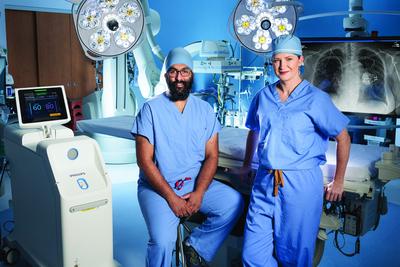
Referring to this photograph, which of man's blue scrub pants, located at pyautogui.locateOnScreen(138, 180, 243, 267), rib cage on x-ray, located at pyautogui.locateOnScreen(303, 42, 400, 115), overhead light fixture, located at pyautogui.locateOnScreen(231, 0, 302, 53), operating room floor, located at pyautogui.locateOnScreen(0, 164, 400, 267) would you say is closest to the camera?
man's blue scrub pants, located at pyautogui.locateOnScreen(138, 180, 243, 267)

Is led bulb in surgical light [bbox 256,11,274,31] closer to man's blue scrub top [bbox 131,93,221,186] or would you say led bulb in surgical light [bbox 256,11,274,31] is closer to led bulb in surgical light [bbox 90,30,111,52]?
man's blue scrub top [bbox 131,93,221,186]

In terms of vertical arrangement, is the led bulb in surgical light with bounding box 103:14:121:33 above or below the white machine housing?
above

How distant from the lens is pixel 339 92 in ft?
12.1

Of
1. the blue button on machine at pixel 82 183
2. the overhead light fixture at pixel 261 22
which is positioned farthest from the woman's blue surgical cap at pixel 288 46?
the blue button on machine at pixel 82 183

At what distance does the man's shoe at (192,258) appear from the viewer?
235 centimetres

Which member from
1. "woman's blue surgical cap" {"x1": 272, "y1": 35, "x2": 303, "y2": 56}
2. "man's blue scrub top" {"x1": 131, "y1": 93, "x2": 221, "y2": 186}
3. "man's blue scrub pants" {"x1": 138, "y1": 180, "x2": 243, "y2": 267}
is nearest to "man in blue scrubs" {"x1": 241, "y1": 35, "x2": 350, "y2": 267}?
"woman's blue surgical cap" {"x1": 272, "y1": 35, "x2": 303, "y2": 56}

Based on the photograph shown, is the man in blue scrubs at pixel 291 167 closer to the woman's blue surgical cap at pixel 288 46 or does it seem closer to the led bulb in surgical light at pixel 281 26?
the woman's blue surgical cap at pixel 288 46

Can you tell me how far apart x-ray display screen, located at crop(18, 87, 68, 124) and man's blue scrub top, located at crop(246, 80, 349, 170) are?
121 centimetres

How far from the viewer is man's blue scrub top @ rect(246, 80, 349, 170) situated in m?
2.05

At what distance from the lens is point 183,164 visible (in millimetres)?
2396

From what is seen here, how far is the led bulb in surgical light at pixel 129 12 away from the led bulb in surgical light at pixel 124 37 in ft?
0.27

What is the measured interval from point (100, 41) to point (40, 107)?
950 millimetres

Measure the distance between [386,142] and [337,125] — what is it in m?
2.32

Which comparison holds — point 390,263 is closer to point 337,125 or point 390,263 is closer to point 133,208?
point 337,125
